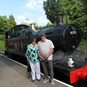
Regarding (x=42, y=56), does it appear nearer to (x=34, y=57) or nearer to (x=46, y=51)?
(x=46, y=51)

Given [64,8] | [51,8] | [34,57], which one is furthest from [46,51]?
[51,8]

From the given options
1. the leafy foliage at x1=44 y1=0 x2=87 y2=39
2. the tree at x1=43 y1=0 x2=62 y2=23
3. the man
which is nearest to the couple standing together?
the man

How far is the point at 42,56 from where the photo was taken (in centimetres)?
673

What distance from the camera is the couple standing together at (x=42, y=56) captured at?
660cm

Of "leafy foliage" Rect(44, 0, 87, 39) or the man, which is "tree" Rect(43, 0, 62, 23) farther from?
the man

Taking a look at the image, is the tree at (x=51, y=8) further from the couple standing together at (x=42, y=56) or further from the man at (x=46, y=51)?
the man at (x=46, y=51)

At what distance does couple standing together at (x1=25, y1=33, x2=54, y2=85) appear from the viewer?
260 inches

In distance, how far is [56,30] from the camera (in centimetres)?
805

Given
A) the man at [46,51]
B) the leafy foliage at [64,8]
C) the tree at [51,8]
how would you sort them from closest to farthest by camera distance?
the man at [46,51]
the leafy foliage at [64,8]
the tree at [51,8]

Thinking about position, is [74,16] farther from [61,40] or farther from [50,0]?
[61,40]

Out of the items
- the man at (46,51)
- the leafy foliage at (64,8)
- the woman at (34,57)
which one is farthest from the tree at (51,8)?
the man at (46,51)

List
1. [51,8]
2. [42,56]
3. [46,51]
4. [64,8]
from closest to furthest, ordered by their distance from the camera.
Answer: [46,51], [42,56], [64,8], [51,8]

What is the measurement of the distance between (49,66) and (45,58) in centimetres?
30

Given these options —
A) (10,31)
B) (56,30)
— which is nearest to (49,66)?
(56,30)
